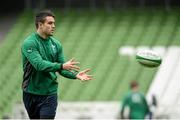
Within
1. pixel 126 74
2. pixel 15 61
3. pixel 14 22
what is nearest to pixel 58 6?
pixel 14 22

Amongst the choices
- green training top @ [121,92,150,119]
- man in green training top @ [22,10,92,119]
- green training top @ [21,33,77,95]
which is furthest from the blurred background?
green training top @ [21,33,77,95]

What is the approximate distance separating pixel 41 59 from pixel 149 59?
216 centimetres

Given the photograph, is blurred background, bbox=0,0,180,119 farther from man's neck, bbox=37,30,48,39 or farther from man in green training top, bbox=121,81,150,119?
man's neck, bbox=37,30,48,39

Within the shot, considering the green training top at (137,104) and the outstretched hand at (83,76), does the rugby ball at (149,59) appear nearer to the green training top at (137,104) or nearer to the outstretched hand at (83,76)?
the outstretched hand at (83,76)

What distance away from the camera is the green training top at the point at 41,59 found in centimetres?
614

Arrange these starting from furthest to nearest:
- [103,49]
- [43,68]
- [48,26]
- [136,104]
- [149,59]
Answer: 1. [103,49]
2. [136,104]
3. [149,59]
4. [48,26]
5. [43,68]

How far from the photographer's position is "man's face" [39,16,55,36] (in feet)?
20.0

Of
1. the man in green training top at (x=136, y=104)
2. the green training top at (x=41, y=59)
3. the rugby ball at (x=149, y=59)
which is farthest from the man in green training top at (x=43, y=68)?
the man in green training top at (x=136, y=104)

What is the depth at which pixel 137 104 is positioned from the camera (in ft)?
36.6

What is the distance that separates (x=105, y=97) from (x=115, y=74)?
2.99 feet

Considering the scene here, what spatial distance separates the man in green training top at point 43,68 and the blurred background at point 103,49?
4.82m

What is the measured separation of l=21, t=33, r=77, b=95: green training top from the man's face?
11 centimetres

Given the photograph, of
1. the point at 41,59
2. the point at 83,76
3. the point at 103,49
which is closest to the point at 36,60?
the point at 41,59

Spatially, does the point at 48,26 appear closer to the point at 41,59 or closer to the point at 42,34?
the point at 42,34
